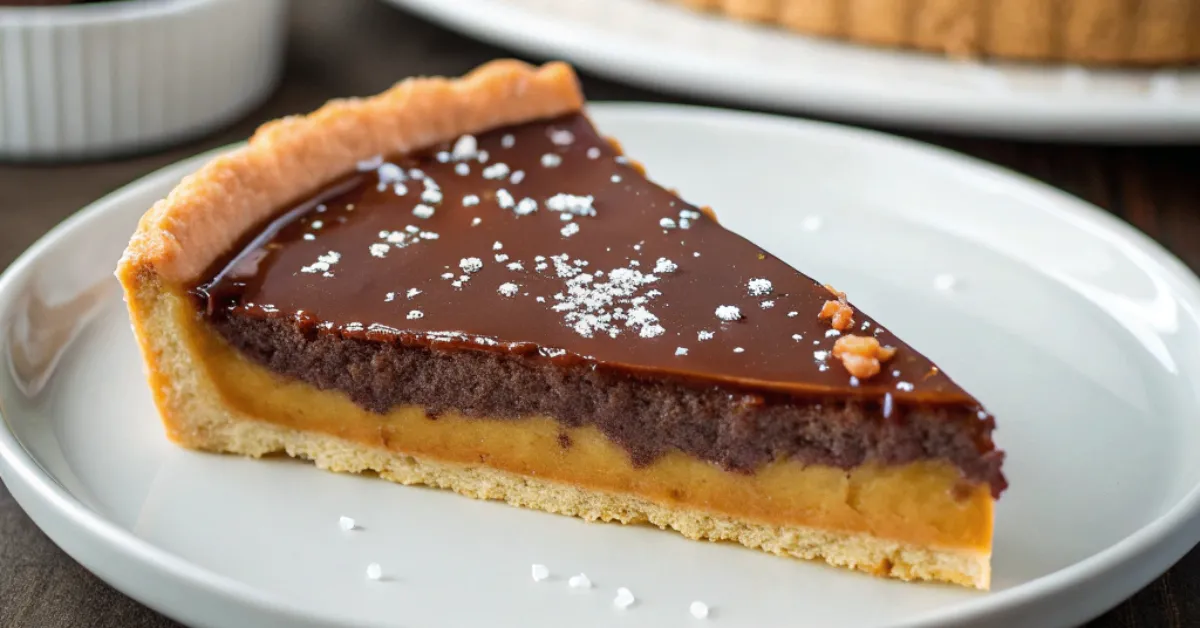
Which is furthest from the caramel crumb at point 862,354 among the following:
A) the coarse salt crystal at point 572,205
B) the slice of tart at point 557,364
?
the coarse salt crystal at point 572,205

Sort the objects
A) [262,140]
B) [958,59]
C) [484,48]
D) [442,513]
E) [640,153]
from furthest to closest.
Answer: [484,48] < [958,59] < [640,153] < [262,140] < [442,513]

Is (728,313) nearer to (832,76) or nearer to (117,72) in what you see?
(832,76)

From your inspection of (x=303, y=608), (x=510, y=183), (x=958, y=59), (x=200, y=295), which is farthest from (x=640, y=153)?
(x=303, y=608)

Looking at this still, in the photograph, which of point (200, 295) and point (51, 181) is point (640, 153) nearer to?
point (200, 295)

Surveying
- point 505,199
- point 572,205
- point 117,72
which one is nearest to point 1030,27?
point 572,205

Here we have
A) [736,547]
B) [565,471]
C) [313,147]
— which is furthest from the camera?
[313,147]

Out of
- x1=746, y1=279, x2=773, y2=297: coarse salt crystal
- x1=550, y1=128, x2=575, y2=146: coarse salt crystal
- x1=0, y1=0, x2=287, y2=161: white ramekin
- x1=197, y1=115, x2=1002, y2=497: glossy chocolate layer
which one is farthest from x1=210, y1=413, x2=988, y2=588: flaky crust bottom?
x1=0, y1=0, x2=287, y2=161: white ramekin

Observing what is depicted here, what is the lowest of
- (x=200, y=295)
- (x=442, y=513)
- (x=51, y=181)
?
(x=51, y=181)
